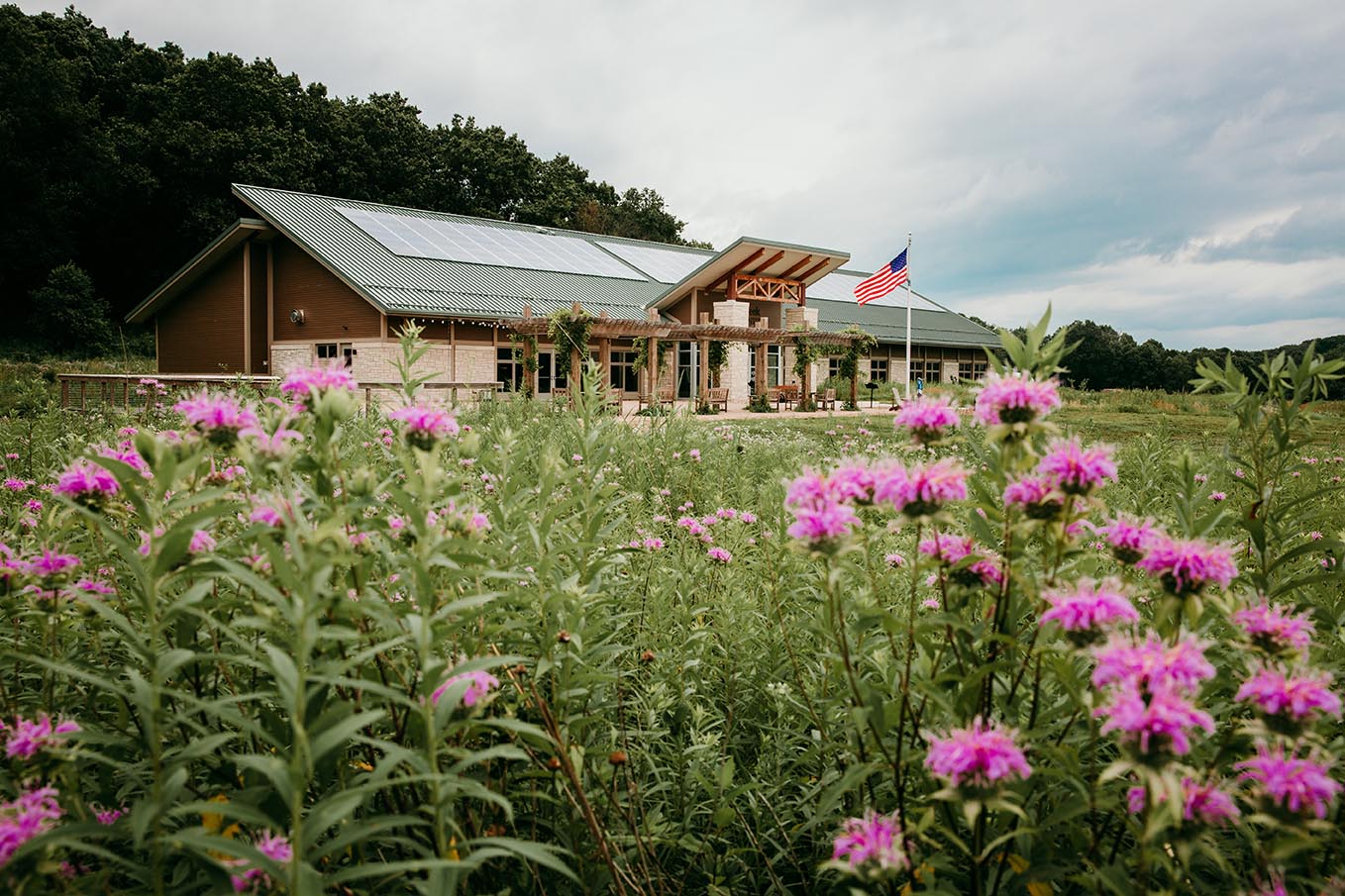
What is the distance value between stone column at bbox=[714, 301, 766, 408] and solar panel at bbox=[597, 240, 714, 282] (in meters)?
4.24

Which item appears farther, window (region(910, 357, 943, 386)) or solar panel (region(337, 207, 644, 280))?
window (region(910, 357, 943, 386))

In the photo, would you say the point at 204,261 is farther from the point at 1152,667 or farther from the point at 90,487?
the point at 1152,667

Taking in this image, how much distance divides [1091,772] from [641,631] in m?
1.72

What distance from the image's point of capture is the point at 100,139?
125 feet

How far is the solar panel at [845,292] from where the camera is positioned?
121 feet

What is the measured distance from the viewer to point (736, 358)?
27250 millimetres

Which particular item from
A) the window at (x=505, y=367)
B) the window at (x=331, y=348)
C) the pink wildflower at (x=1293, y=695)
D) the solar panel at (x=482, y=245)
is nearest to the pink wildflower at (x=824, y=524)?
the pink wildflower at (x=1293, y=695)

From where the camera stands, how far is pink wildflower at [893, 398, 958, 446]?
65.5 inches

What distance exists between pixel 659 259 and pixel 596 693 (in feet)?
105

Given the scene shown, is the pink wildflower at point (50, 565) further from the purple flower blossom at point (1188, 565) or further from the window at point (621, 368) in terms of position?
the window at point (621, 368)

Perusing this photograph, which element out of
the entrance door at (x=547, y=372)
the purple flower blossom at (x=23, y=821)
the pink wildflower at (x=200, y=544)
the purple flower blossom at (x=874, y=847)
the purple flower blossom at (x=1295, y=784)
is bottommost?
the purple flower blossom at (x=874, y=847)

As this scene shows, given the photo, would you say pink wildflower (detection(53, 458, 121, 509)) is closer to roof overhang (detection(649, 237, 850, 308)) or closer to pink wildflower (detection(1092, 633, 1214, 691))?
pink wildflower (detection(1092, 633, 1214, 691))

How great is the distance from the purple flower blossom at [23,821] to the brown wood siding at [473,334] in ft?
69.4

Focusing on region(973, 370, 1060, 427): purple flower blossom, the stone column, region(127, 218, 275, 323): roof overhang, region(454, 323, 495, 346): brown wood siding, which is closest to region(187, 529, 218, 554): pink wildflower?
region(973, 370, 1060, 427): purple flower blossom
